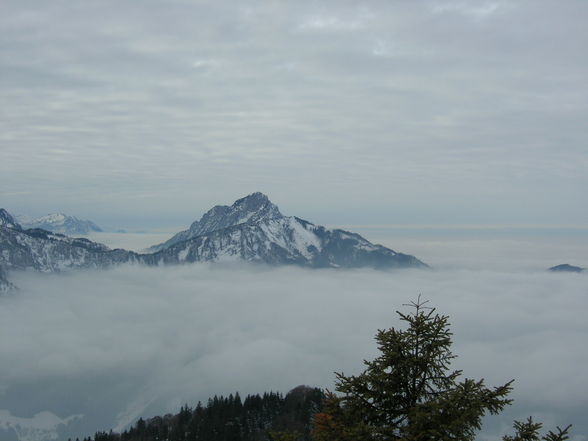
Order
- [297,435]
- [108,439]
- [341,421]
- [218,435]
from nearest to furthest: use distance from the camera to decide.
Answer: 1. [341,421]
2. [297,435]
3. [218,435]
4. [108,439]

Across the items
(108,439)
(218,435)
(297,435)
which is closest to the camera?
(297,435)

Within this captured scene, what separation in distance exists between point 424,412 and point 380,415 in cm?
202

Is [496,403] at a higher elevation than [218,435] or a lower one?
higher

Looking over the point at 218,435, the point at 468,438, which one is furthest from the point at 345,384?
the point at 218,435

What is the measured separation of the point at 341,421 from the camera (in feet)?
56.5

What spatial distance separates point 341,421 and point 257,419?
195298 mm

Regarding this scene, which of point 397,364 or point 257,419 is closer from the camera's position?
point 397,364

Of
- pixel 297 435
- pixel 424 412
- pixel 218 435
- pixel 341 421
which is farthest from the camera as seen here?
pixel 218 435

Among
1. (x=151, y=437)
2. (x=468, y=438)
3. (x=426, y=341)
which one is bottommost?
(x=151, y=437)

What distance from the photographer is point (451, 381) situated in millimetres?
17281

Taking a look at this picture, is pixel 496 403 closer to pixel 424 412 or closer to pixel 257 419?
pixel 424 412

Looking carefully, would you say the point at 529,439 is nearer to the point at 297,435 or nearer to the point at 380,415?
the point at 380,415

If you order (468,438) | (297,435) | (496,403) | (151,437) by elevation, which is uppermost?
(496,403)

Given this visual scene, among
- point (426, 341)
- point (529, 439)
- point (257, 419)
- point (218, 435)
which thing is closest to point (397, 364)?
point (426, 341)
